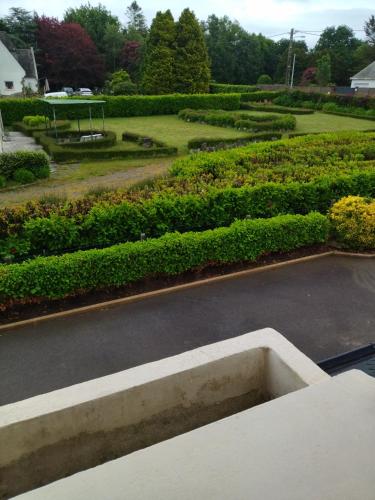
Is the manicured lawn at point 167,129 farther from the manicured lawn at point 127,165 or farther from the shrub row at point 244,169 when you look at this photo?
the shrub row at point 244,169

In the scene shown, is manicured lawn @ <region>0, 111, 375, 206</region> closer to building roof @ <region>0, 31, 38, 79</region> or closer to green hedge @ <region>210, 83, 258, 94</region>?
green hedge @ <region>210, 83, 258, 94</region>

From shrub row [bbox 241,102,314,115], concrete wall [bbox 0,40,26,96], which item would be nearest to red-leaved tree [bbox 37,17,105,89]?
concrete wall [bbox 0,40,26,96]

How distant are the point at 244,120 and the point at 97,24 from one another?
5195 centimetres

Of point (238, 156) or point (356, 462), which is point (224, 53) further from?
point (356, 462)

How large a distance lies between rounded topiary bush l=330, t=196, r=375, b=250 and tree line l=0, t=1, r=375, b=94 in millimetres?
38730

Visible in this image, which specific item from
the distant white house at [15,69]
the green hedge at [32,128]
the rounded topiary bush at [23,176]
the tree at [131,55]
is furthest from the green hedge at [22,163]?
the tree at [131,55]

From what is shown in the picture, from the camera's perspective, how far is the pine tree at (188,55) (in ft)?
146

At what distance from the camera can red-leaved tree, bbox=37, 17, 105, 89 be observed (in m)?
55.2

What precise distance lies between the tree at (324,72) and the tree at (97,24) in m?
31.9

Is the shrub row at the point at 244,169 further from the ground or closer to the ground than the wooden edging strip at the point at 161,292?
further from the ground

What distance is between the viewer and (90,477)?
5.83 ft

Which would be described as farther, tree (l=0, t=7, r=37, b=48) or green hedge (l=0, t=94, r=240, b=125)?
tree (l=0, t=7, r=37, b=48)

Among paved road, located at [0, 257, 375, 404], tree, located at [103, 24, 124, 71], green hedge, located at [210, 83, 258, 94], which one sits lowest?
paved road, located at [0, 257, 375, 404]

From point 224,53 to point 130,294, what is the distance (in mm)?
63622
